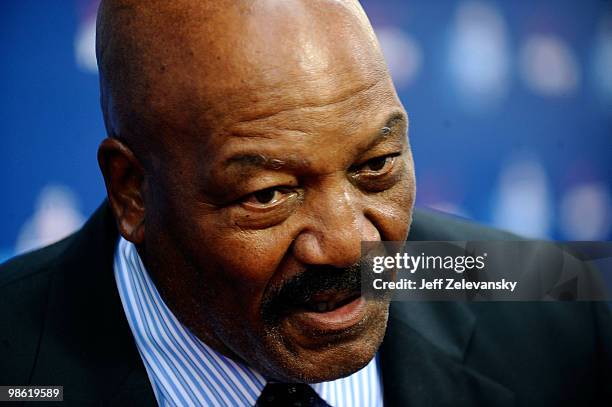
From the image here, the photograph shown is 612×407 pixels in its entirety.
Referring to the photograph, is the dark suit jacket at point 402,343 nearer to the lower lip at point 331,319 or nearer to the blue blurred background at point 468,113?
the lower lip at point 331,319

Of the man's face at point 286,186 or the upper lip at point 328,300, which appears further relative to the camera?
the upper lip at point 328,300

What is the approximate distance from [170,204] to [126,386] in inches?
19.6

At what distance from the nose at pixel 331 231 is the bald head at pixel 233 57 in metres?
0.22

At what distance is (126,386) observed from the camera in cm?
221

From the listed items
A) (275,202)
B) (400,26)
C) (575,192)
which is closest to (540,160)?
(575,192)

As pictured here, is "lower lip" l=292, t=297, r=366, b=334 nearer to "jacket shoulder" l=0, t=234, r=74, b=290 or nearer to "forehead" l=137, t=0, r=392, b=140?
"forehead" l=137, t=0, r=392, b=140

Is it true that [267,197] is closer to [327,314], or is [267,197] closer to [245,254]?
[245,254]

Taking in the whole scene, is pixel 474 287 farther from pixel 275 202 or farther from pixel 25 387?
pixel 25 387

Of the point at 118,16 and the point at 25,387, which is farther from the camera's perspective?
the point at 25,387

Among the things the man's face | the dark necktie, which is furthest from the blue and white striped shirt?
the man's face

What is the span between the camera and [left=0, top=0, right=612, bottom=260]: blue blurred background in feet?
11.4

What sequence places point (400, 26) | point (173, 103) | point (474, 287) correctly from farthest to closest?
point (400, 26) → point (474, 287) → point (173, 103)

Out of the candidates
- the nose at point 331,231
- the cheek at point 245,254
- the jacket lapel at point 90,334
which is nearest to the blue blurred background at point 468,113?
the jacket lapel at point 90,334

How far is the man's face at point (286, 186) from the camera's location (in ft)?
6.18
